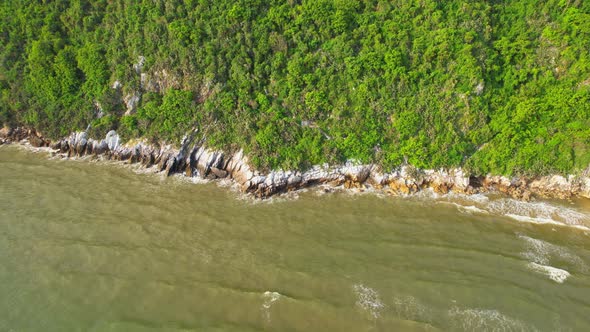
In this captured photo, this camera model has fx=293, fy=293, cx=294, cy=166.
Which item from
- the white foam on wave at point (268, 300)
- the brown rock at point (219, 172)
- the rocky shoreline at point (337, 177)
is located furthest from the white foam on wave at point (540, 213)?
the brown rock at point (219, 172)

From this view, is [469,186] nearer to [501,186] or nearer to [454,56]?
[501,186]

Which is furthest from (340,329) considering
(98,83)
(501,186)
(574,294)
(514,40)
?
(98,83)

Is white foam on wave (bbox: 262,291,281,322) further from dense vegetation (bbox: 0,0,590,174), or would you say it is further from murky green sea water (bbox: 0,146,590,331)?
dense vegetation (bbox: 0,0,590,174)

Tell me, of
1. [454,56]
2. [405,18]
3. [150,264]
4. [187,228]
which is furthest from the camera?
[405,18]

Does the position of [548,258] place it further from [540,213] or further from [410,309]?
[410,309]

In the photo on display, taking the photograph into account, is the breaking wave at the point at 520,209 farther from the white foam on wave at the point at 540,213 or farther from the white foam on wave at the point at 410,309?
the white foam on wave at the point at 410,309

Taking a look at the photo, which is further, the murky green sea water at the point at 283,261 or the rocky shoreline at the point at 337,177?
the rocky shoreline at the point at 337,177
